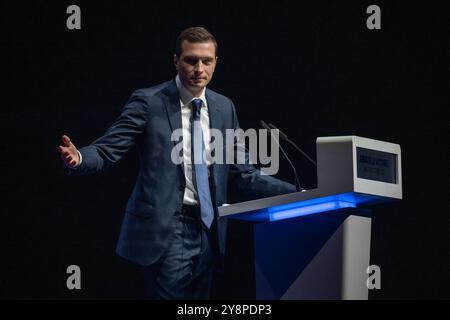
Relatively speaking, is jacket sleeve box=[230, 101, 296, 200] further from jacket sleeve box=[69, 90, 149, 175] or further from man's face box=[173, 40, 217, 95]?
jacket sleeve box=[69, 90, 149, 175]

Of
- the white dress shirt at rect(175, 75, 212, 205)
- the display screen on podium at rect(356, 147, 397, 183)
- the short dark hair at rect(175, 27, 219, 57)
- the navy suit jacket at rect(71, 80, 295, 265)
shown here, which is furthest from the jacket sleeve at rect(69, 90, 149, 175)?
the display screen on podium at rect(356, 147, 397, 183)

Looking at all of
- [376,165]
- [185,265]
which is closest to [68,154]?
[185,265]

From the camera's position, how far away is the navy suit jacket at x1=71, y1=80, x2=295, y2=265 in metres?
3.47

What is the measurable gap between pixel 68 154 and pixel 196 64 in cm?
77

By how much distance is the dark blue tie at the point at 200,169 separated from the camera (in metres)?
3.53

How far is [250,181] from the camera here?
3.70 m

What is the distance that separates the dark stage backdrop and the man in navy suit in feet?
1.39

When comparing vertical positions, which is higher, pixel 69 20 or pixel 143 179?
pixel 69 20

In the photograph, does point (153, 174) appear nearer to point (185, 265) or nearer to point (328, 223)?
point (185, 265)

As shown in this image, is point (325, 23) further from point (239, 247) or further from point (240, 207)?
point (240, 207)

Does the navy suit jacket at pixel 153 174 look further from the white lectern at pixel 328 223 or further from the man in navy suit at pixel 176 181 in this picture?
the white lectern at pixel 328 223

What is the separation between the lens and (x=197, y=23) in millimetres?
4156
